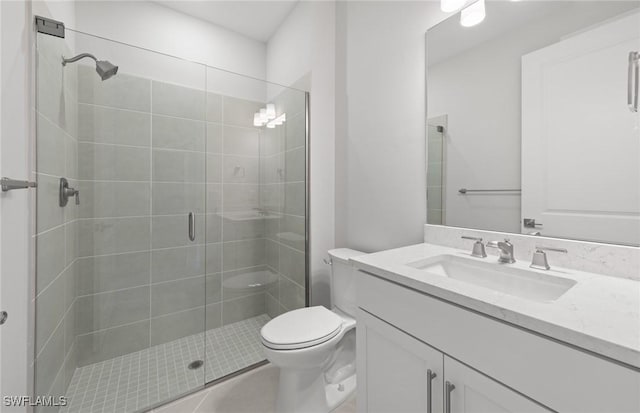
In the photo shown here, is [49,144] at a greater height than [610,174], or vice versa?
[49,144]

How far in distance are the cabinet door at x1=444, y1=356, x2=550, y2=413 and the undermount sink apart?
1.10 feet

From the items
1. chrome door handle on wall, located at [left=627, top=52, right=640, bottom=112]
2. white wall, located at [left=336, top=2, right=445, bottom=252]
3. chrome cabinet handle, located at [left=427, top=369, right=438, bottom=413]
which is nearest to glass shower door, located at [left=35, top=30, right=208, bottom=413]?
white wall, located at [left=336, top=2, right=445, bottom=252]

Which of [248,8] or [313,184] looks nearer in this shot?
[313,184]

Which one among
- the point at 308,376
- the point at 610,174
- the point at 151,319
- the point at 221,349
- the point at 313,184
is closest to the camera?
the point at 610,174

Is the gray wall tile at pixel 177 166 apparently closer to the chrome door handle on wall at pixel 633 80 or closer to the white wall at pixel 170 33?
the white wall at pixel 170 33

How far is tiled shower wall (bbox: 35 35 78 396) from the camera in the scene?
3.77ft

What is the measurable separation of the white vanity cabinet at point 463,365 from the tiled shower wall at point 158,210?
46.7 inches

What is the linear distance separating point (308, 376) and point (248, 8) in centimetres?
260

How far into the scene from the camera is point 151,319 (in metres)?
1.69

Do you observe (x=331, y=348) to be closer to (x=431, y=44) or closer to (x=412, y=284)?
(x=412, y=284)

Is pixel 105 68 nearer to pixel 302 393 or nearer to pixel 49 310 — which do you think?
pixel 49 310

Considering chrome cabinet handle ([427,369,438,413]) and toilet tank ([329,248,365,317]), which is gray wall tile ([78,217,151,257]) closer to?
toilet tank ([329,248,365,317])

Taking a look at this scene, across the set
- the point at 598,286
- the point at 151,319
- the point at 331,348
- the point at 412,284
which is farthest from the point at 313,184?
the point at 598,286

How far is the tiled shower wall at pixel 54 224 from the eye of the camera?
115cm
